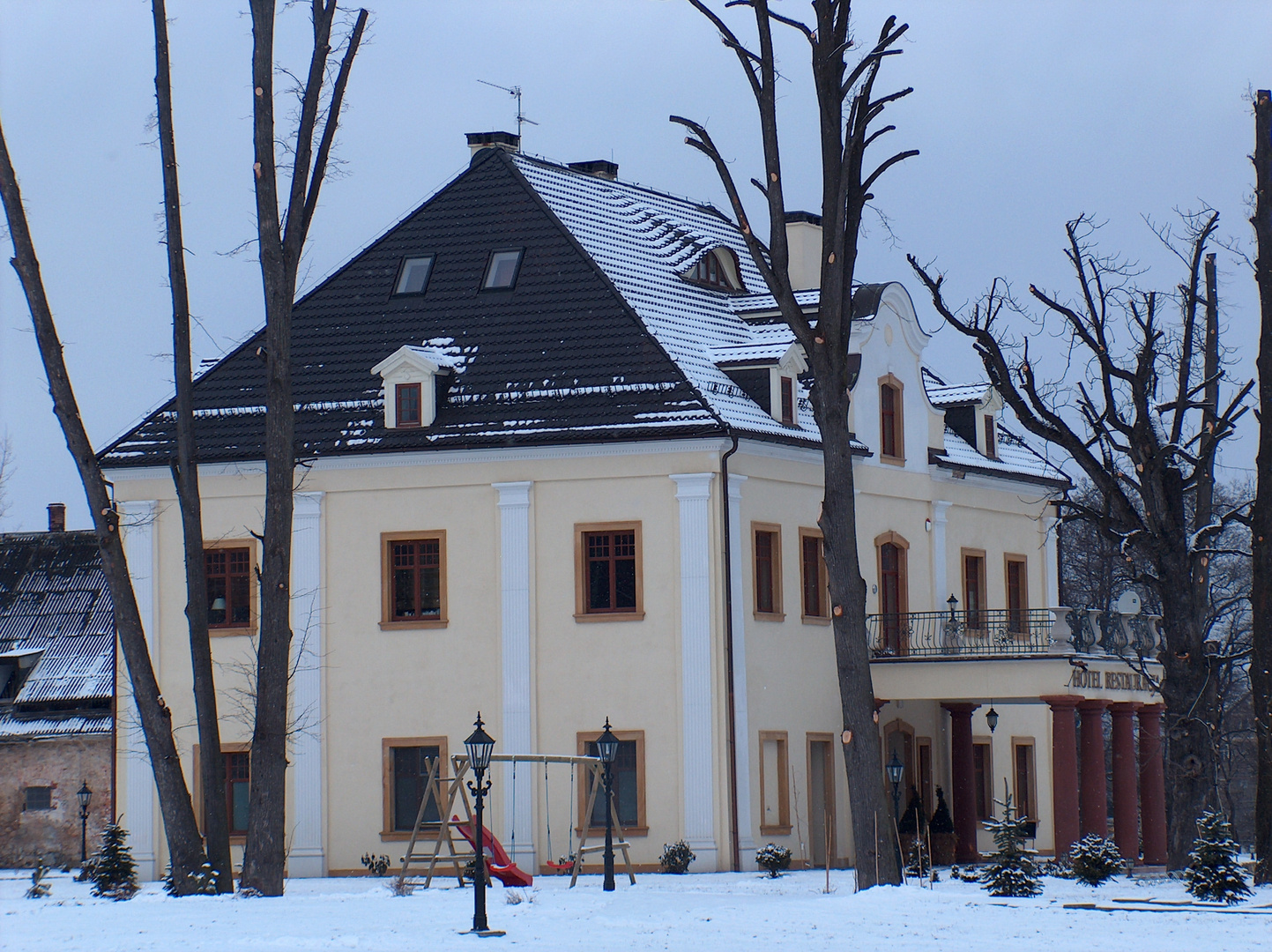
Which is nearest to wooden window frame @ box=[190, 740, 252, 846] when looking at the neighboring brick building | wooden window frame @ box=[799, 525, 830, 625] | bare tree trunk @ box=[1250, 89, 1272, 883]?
the neighboring brick building

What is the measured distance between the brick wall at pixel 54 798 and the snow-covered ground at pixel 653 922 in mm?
11252

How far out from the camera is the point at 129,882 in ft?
79.4

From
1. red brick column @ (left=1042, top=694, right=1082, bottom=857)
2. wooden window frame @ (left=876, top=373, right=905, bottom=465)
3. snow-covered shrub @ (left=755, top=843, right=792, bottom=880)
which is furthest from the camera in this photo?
wooden window frame @ (left=876, top=373, right=905, bottom=465)

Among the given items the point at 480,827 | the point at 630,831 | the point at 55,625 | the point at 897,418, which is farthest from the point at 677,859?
the point at 55,625

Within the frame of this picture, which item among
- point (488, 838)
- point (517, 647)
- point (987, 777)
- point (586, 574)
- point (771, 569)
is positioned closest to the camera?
point (488, 838)

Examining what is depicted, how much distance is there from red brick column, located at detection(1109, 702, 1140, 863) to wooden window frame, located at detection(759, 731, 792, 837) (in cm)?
629

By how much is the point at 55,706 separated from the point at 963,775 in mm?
17040

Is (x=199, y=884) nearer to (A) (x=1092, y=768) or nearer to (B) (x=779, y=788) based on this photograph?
(B) (x=779, y=788)

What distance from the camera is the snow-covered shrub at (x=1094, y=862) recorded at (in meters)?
25.0

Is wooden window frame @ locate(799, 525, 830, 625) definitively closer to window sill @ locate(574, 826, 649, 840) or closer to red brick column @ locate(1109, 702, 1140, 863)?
window sill @ locate(574, 826, 649, 840)

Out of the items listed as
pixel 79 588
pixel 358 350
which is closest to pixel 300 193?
pixel 358 350

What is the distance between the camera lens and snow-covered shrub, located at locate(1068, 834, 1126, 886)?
25016 millimetres

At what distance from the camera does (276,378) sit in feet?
77.8

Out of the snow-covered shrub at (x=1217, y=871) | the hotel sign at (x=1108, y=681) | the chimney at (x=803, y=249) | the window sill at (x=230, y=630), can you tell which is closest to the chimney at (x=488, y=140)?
the chimney at (x=803, y=249)
